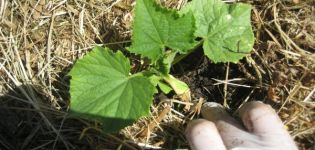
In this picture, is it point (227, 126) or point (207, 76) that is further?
point (207, 76)

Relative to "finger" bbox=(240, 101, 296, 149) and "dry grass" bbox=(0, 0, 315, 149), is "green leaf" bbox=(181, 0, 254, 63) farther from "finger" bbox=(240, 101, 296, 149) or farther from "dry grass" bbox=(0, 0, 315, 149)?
"finger" bbox=(240, 101, 296, 149)

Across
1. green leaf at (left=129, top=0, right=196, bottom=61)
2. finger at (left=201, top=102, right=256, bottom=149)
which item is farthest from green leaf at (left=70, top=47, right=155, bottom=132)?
finger at (left=201, top=102, right=256, bottom=149)

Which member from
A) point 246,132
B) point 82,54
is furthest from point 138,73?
point 246,132

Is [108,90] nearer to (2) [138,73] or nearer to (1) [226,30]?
(2) [138,73]

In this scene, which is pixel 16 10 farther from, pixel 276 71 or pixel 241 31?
pixel 276 71

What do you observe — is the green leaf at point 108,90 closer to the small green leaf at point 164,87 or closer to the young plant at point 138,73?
the young plant at point 138,73

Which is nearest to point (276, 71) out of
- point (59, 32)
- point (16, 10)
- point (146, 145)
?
point (146, 145)

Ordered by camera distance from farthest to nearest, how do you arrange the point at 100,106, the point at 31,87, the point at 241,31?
the point at 31,87
the point at 241,31
the point at 100,106
